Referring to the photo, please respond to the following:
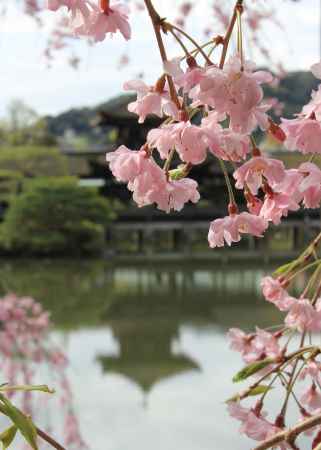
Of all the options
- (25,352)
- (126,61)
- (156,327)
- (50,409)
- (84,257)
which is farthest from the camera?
(84,257)

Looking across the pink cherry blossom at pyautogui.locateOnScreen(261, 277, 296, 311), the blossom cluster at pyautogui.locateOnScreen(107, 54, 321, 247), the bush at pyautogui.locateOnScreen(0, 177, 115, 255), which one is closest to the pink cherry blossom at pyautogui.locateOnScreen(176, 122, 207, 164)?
the blossom cluster at pyautogui.locateOnScreen(107, 54, 321, 247)

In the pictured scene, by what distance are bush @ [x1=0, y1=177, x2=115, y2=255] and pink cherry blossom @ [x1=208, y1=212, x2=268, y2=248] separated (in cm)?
867

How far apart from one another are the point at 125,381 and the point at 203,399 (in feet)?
1.74

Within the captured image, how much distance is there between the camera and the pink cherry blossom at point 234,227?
0.38 meters

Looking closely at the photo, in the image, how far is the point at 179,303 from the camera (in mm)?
5148

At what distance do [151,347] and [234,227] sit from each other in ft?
11.3

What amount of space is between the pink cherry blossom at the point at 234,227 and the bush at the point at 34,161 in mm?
10071

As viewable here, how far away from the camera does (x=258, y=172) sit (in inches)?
A: 13.7

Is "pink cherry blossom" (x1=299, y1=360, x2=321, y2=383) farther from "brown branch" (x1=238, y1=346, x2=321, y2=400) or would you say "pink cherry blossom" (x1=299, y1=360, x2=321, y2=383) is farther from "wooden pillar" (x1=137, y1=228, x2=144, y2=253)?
"wooden pillar" (x1=137, y1=228, x2=144, y2=253)

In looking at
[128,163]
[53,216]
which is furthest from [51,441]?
[53,216]

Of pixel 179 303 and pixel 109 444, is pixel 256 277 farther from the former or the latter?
pixel 109 444

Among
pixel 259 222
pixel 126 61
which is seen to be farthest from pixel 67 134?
pixel 259 222

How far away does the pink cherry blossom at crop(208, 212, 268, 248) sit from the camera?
0.38m

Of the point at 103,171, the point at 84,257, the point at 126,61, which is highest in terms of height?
the point at 126,61
